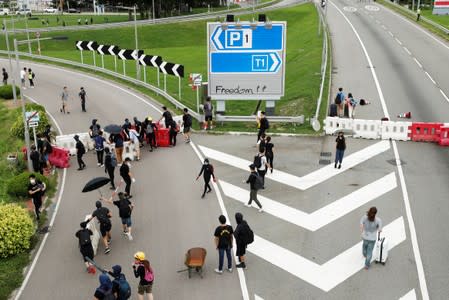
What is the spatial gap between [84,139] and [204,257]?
40.9ft

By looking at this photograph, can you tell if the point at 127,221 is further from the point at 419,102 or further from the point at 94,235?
the point at 419,102

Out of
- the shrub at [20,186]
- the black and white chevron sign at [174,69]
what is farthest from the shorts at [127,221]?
the black and white chevron sign at [174,69]

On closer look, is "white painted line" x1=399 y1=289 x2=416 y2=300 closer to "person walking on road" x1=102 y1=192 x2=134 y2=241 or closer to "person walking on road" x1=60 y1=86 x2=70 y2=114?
"person walking on road" x1=102 y1=192 x2=134 y2=241

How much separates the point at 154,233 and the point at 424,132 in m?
13.9

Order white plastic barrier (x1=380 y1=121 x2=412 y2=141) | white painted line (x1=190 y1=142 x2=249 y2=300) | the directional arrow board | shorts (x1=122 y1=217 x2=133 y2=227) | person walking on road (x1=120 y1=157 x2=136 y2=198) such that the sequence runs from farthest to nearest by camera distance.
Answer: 1. the directional arrow board
2. white plastic barrier (x1=380 y1=121 x2=412 y2=141)
3. person walking on road (x1=120 y1=157 x2=136 y2=198)
4. shorts (x1=122 y1=217 x2=133 y2=227)
5. white painted line (x1=190 y1=142 x2=249 y2=300)

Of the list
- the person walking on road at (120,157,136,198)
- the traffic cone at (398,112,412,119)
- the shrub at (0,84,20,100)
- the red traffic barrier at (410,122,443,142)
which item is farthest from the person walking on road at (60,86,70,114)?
the red traffic barrier at (410,122,443,142)

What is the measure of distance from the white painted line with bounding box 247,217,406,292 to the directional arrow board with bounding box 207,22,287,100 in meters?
14.1

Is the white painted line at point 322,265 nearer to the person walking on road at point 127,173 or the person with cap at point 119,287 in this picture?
the person with cap at point 119,287

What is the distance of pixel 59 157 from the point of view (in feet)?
75.6

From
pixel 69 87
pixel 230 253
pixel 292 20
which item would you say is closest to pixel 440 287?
pixel 230 253

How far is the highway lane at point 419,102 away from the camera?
50.6 ft

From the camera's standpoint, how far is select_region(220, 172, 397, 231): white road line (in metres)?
17.0

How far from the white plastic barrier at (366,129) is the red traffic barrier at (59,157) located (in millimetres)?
13066

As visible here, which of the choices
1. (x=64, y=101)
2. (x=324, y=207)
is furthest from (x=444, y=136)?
(x=64, y=101)
